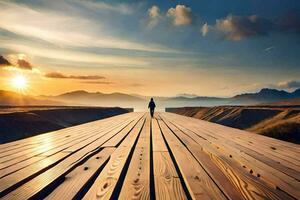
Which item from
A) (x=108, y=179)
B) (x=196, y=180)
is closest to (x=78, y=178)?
(x=108, y=179)

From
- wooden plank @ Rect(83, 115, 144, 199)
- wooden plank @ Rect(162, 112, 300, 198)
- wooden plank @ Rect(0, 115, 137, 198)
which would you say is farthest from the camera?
wooden plank @ Rect(162, 112, 300, 198)

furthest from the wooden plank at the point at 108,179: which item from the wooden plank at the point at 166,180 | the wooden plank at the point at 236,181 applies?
the wooden plank at the point at 236,181

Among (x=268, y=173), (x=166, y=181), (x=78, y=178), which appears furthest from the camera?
(x=268, y=173)

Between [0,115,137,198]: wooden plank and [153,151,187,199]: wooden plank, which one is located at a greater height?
[153,151,187,199]: wooden plank

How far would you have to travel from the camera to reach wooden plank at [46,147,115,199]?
234 centimetres

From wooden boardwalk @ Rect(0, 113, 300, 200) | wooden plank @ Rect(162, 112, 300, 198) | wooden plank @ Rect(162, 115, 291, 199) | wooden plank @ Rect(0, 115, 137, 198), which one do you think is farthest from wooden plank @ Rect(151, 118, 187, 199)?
wooden plank @ Rect(0, 115, 137, 198)

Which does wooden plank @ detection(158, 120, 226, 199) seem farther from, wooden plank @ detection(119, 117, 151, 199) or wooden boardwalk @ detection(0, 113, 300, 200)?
wooden plank @ detection(119, 117, 151, 199)

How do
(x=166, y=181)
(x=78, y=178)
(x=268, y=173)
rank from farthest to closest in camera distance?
(x=268, y=173)
(x=78, y=178)
(x=166, y=181)

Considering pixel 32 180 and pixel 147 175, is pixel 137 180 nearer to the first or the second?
pixel 147 175

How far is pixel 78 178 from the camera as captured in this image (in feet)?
9.34

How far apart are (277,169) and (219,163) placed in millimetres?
757

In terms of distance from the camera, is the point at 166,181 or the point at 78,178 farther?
the point at 78,178

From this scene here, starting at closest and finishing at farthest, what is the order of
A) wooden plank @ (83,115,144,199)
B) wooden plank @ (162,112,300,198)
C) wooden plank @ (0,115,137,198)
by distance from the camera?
wooden plank @ (83,115,144,199) < wooden plank @ (0,115,137,198) < wooden plank @ (162,112,300,198)

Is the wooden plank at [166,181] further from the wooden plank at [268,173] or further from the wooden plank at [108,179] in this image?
the wooden plank at [268,173]
